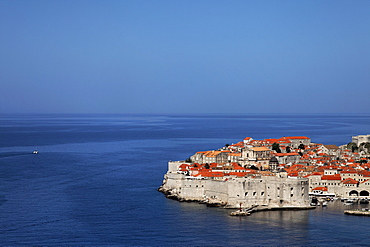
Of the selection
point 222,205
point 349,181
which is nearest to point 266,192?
point 222,205

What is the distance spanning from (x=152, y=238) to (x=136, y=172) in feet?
65.0

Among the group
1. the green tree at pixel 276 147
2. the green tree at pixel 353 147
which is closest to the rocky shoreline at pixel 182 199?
the green tree at pixel 276 147

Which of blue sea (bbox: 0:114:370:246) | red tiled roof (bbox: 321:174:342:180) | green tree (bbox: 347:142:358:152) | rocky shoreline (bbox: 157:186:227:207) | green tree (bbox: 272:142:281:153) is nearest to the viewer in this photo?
blue sea (bbox: 0:114:370:246)

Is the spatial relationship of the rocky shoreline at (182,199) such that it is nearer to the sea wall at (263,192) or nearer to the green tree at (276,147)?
the sea wall at (263,192)

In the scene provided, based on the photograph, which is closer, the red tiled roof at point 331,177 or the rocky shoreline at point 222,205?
the rocky shoreline at point 222,205

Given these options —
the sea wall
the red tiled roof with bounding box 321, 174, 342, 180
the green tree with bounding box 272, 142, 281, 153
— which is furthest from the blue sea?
the green tree with bounding box 272, 142, 281, 153

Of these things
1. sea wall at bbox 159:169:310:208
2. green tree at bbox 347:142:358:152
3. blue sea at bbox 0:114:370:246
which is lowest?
blue sea at bbox 0:114:370:246

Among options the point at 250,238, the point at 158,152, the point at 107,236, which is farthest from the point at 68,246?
the point at 158,152

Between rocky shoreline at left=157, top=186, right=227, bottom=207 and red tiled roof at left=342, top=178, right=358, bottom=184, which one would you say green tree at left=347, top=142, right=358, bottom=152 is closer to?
red tiled roof at left=342, top=178, right=358, bottom=184

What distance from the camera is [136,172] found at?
4303 cm

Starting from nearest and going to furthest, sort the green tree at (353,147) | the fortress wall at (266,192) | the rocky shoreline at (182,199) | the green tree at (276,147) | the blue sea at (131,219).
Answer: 1. the blue sea at (131,219)
2. the fortress wall at (266,192)
3. the rocky shoreline at (182,199)
4. the green tree at (276,147)
5. the green tree at (353,147)

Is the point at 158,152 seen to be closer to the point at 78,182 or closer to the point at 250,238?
the point at 78,182

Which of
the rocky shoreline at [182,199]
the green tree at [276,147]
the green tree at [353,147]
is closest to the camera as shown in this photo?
the rocky shoreline at [182,199]

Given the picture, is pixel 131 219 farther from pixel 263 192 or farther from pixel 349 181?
pixel 349 181
